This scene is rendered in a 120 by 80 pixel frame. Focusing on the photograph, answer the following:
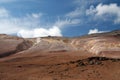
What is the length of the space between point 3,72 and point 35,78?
5.50 m

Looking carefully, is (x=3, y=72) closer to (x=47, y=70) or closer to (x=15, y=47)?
(x=47, y=70)

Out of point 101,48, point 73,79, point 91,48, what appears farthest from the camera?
point 91,48

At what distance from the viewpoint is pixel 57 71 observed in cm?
3094

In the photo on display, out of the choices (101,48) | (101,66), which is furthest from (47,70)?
(101,48)

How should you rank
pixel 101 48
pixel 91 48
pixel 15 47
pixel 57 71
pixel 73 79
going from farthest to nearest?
1. pixel 15 47
2. pixel 91 48
3. pixel 101 48
4. pixel 57 71
5. pixel 73 79

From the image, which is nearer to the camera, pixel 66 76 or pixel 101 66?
pixel 66 76

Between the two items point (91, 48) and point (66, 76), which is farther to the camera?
point (91, 48)

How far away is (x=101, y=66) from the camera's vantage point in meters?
32.2

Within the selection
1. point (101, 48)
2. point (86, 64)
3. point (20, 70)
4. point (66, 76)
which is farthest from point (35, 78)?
point (101, 48)

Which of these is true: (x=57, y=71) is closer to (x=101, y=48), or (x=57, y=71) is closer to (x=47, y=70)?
(x=47, y=70)

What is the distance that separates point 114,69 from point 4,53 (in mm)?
29349

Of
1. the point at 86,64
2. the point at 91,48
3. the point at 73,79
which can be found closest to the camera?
the point at 73,79

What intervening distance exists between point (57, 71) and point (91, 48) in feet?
87.2

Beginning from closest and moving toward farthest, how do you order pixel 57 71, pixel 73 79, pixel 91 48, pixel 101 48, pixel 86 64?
1. pixel 73 79
2. pixel 57 71
3. pixel 86 64
4. pixel 101 48
5. pixel 91 48
